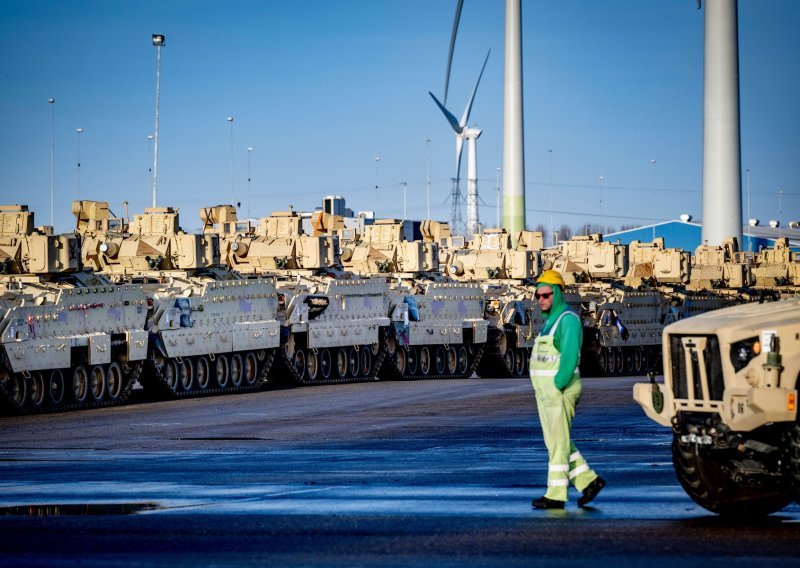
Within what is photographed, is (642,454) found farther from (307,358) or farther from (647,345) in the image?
(647,345)

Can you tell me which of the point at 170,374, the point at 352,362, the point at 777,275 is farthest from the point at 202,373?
the point at 777,275

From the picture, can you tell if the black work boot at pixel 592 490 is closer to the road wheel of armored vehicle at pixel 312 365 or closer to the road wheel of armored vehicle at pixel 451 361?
the road wheel of armored vehicle at pixel 312 365

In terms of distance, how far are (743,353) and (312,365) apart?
27.8 meters

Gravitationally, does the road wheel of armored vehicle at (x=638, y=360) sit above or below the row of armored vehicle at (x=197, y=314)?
below

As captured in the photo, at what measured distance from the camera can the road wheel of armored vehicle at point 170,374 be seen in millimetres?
31750

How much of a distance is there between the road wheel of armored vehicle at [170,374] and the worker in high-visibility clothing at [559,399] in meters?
20.8

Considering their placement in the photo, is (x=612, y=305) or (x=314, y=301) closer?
(x=314, y=301)

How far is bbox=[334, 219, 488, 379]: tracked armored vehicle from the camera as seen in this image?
4081 cm

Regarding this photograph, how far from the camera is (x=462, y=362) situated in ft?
141

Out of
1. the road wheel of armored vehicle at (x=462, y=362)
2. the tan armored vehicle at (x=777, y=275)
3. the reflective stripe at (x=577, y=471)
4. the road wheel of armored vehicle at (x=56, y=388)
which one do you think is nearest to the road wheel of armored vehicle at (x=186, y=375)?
the road wheel of armored vehicle at (x=56, y=388)

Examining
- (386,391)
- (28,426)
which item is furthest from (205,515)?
(386,391)

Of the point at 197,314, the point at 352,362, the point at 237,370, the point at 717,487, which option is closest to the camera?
the point at 717,487

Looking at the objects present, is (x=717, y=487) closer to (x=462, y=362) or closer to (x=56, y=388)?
(x=56, y=388)

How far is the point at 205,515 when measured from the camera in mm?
11203
